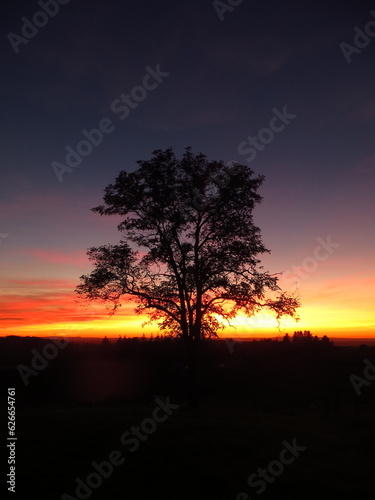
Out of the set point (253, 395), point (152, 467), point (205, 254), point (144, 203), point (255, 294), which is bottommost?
point (253, 395)

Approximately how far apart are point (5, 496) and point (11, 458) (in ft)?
9.06

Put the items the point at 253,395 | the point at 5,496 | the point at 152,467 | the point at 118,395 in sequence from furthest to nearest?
the point at 253,395 < the point at 118,395 < the point at 152,467 < the point at 5,496

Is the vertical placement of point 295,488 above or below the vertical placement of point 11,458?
below

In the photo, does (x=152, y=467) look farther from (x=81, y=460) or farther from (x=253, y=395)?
(x=253, y=395)

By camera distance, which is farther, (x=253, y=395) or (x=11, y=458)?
(x=253, y=395)

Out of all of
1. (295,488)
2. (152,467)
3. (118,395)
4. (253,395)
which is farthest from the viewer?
(253,395)

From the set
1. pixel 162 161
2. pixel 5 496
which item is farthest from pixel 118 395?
pixel 5 496

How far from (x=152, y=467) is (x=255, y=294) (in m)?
11.6

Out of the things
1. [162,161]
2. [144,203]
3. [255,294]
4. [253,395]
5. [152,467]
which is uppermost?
[162,161]

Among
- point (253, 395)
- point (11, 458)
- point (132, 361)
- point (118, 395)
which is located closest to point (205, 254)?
point (11, 458)

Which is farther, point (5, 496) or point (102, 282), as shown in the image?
point (102, 282)

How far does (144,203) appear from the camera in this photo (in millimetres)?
23859

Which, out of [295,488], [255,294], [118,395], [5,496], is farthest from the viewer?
[118,395]

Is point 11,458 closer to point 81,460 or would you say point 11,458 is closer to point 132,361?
point 81,460
